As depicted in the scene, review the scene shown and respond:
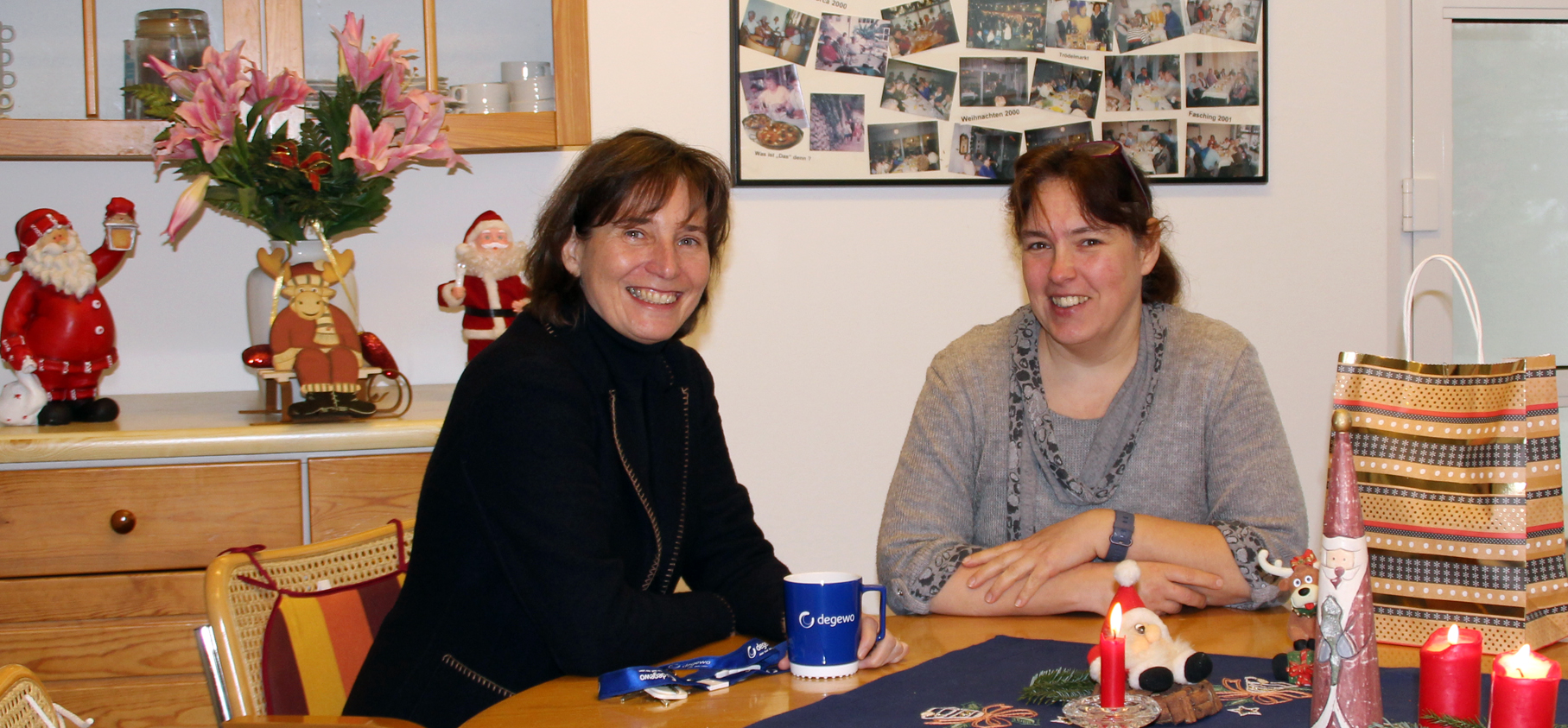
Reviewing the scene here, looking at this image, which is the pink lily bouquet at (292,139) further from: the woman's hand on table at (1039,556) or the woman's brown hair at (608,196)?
the woman's hand on table at (1039,556)

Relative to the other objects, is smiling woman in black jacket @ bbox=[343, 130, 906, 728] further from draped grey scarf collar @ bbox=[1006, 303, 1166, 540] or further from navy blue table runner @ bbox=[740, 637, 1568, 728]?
draped grey scarf collar @ bbox=[1006, 303, 1166, 540]

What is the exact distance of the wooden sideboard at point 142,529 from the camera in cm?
177

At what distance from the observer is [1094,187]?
1607mm

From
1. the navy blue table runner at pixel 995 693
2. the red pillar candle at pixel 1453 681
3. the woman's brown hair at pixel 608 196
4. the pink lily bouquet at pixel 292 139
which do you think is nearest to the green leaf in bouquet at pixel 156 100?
the pink lily bouquet at pixel 292 139

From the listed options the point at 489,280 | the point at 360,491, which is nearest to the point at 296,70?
the point at 489,280

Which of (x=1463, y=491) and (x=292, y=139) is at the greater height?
(x=292, y=139)

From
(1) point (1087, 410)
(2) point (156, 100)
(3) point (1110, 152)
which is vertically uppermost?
(2) point (156, 100)

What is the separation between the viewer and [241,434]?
1810 mm

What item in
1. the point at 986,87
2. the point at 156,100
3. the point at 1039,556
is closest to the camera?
the point at 1039,556

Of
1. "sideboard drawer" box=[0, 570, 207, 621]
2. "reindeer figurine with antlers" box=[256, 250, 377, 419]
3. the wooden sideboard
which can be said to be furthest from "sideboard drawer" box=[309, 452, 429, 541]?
"sideboard drawer" box=[0, 570, 207, 621]

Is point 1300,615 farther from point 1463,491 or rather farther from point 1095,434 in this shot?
point 1095,434

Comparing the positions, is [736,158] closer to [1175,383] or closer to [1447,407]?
[1175,383]

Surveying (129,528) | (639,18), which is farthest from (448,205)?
(129,528)

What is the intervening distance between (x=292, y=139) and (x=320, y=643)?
0.97m
